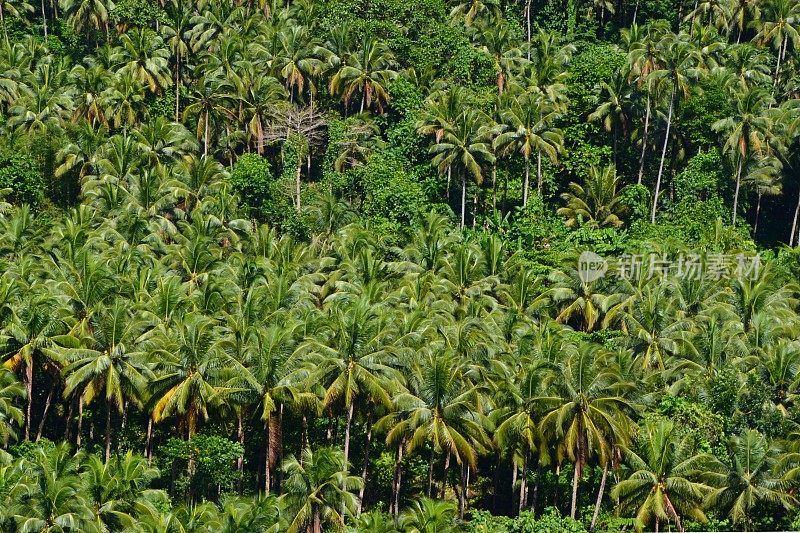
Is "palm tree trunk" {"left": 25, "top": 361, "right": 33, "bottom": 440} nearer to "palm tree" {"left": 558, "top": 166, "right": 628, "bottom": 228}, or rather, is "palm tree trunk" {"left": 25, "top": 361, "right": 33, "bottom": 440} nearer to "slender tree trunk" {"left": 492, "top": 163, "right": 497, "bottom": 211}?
"slender tree trunk" {"left": 492, "top": 163, "right": 497, "bottom": 211}

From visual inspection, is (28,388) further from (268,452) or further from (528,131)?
(528,131)

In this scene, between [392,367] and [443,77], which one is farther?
[443,77]

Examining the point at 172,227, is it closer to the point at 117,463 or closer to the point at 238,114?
the point at 238,114

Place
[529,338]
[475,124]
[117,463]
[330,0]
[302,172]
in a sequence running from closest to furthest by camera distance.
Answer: [117,463], [529,338], [475,124], [302,172], [330,0]

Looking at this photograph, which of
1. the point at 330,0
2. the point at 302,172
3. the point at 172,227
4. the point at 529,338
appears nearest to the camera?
the point at 529,338

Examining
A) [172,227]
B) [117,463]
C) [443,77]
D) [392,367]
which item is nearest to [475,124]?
[443,77]

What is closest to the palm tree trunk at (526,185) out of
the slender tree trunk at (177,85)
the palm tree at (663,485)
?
the slender tree trunk at (177,85)

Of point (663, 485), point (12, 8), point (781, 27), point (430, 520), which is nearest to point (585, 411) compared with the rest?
point (663, 485)
